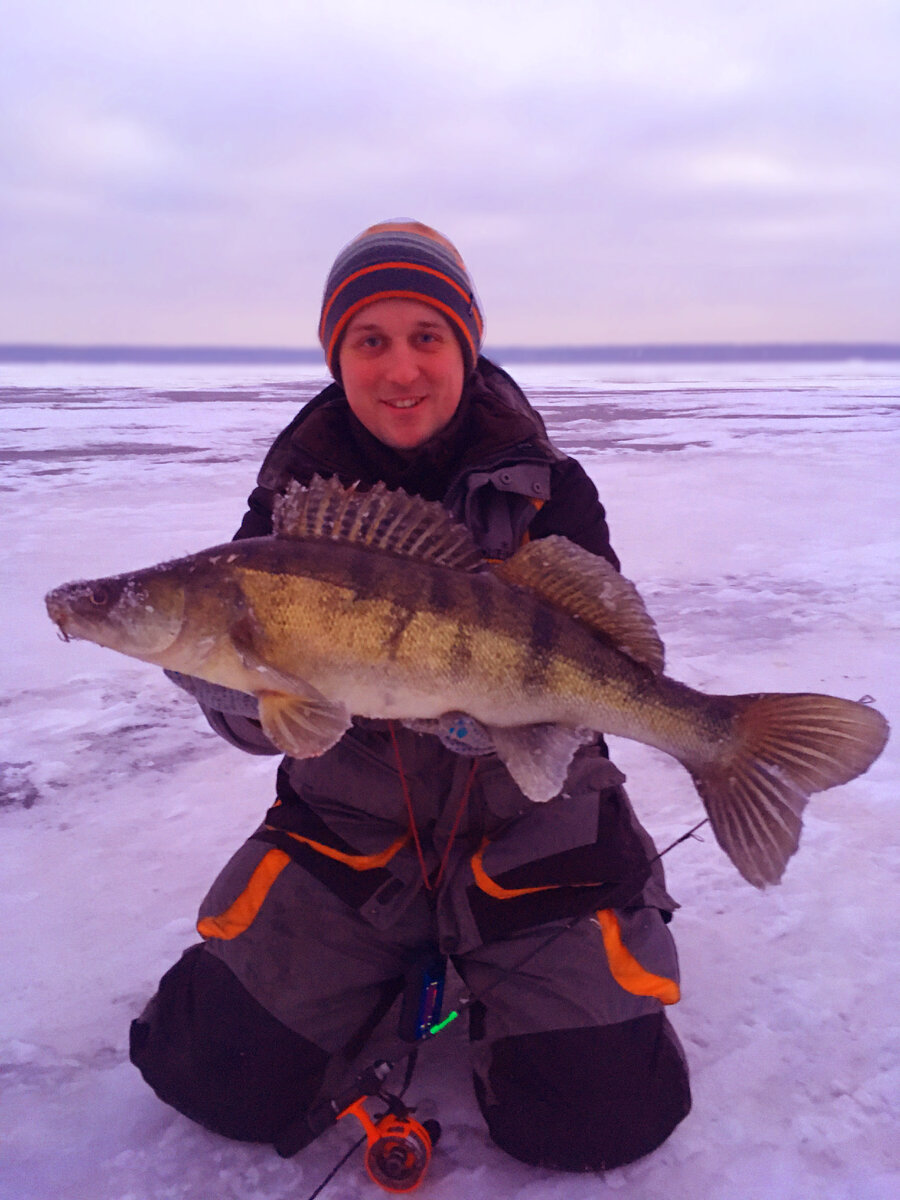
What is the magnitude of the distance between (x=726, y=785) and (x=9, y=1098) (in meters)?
1.78

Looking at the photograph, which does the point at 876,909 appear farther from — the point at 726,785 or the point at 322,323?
the point at 322,323

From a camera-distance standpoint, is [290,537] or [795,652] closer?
[290,537]

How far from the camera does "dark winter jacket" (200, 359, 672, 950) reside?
2.21m

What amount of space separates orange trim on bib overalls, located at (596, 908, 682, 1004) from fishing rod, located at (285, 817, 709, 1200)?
94 mm

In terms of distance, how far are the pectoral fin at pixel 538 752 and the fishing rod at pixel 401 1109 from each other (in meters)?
0.42

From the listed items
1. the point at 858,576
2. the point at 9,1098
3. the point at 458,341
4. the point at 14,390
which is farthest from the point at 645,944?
the point at 14,390

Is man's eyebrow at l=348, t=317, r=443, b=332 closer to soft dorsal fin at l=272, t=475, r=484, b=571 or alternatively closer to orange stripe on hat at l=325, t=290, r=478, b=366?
orange stripe on hat at l=325, t=290, r=478, b=366

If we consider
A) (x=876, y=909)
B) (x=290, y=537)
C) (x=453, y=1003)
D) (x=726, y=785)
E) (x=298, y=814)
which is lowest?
(x=453, y=1003)

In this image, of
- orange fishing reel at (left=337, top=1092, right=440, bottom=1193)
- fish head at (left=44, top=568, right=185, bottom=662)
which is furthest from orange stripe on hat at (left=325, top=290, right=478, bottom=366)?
orange fishing reel at (left=337, top=1092, right=440, bottom=1193)

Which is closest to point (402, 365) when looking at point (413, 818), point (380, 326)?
point (380, 326)

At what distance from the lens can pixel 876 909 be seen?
2.45 metres

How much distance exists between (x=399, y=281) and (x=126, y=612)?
1222 millimetres

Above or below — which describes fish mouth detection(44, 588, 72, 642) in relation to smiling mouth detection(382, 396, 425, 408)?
below

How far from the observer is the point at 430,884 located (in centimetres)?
230
